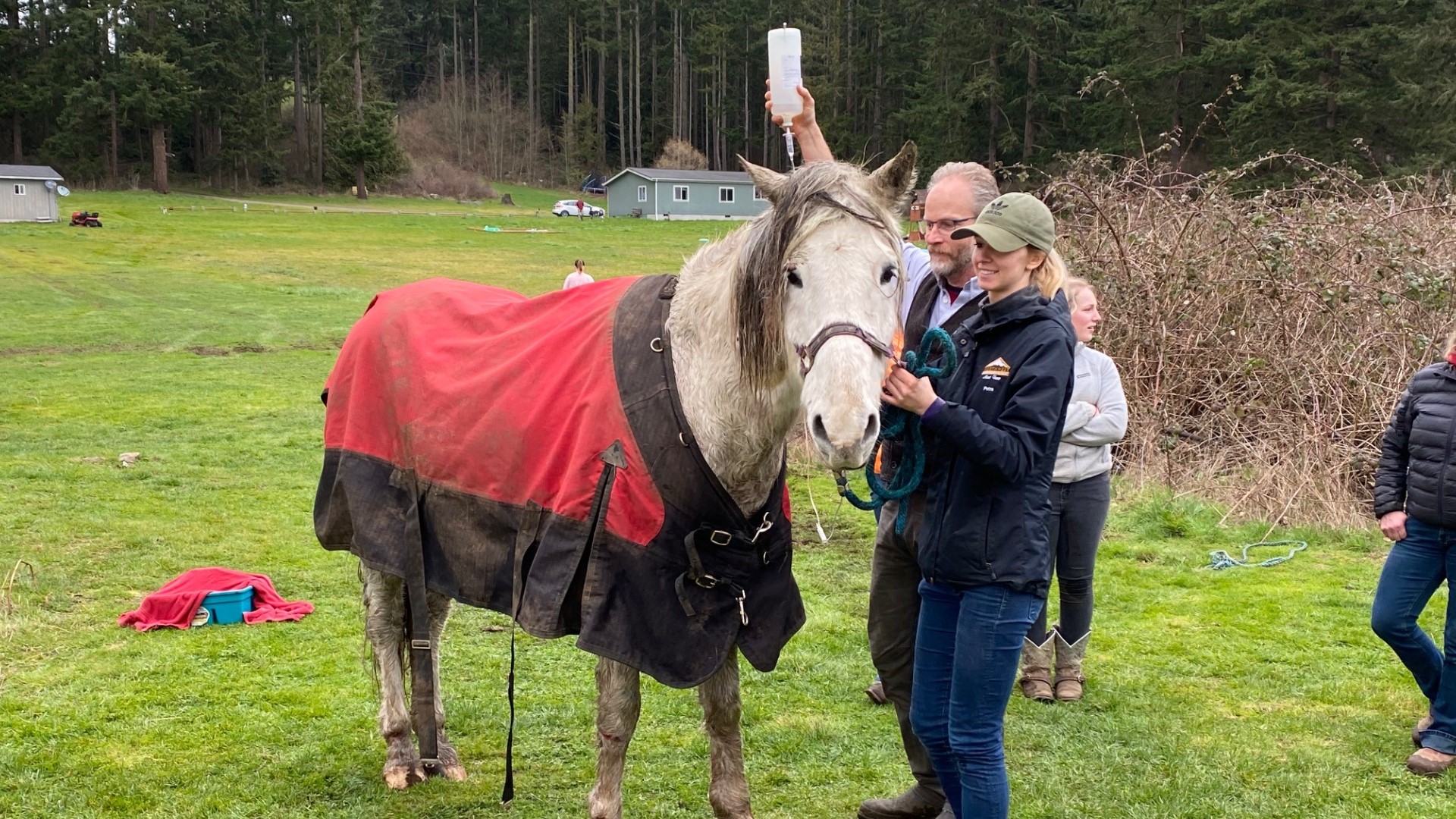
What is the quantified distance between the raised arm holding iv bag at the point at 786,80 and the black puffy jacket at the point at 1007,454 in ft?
3.95

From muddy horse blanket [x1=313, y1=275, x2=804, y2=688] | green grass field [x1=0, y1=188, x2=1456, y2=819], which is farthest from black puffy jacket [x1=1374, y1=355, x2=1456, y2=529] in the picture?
muddy horse blanket [x1=313, y1=275, x2=804, y2=688]

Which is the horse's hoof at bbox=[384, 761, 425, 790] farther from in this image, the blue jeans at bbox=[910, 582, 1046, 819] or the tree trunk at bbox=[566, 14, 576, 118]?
the tree trunk at bbox=[566, 14, 576, 118]

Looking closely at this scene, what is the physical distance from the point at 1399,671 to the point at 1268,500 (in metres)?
2.92

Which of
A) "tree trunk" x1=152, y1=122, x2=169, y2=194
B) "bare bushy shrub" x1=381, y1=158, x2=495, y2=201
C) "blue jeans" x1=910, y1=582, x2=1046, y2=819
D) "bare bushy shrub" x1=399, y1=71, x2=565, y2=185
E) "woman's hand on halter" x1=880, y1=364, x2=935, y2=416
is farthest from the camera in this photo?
"bare bushy shrub" x1=399, y1=71, x2=565, y2=185

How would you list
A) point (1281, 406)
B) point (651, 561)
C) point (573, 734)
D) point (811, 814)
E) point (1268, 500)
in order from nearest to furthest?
point (651, 561) → point (811, 814) → point (573, 734) → point (1268, 500) → point (1281, 406)

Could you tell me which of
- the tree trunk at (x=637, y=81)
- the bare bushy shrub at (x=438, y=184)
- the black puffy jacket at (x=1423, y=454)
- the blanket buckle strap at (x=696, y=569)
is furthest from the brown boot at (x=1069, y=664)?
the tree trunk at (x=637, y=81)

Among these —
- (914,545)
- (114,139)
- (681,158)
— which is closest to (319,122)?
(114,139)

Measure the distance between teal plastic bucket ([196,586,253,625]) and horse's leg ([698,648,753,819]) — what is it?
3.42 m

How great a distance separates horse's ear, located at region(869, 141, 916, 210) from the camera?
271 cm

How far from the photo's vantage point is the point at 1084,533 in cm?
462

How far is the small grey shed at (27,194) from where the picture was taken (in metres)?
36.3

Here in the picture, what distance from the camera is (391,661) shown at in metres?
4.14

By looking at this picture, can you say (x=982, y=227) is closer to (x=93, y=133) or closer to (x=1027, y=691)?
(x=1027, y=691)

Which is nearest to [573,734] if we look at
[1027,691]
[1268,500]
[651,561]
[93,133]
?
[651,561]
